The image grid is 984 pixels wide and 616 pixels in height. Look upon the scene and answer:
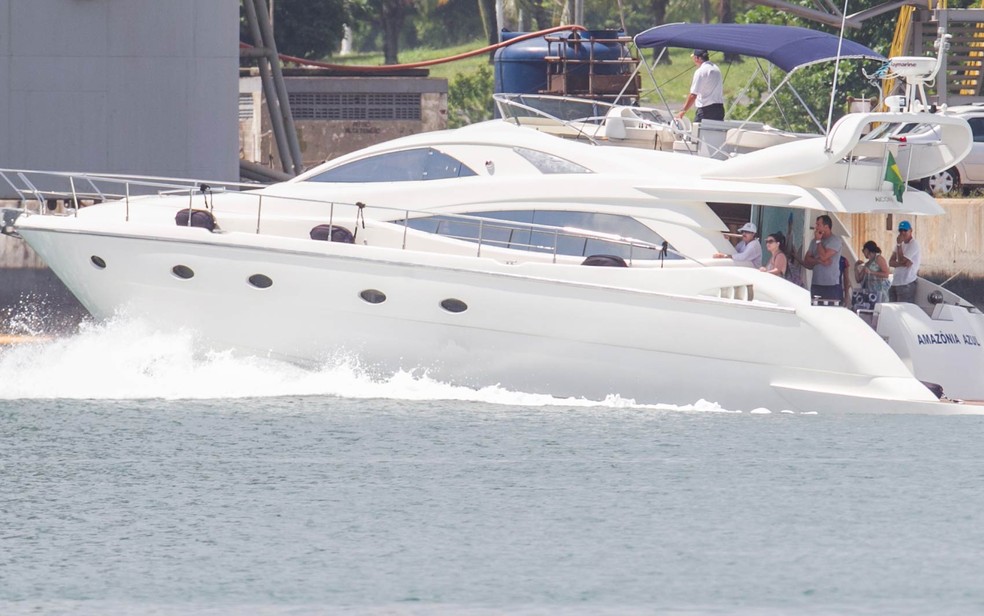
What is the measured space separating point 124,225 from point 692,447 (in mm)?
5421

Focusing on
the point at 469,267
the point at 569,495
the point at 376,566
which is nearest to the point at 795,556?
the point at 569,495

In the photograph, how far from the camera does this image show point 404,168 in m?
15.1

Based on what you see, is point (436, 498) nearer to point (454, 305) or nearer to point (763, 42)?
point (454, 305)

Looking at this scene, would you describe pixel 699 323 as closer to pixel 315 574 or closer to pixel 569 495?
pixel 569 495

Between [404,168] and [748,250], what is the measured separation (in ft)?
10.7

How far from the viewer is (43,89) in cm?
1997

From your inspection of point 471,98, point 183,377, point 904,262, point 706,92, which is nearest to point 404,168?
point 183,377

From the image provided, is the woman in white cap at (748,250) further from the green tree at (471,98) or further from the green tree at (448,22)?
the green tree at (448,22)

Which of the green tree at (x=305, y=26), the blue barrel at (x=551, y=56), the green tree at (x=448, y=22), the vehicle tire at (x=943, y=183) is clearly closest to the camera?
the vehicle tire at (x=943, y=183)

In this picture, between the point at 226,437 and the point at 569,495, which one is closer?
the point at 569,495

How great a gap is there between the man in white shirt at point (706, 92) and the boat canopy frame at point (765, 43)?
0.28 m

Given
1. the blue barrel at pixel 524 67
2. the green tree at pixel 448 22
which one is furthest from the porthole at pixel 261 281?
the green tree at pixel 448 22

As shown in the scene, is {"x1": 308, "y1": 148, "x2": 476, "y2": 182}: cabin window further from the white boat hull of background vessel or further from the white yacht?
the white boat hull of background vessel

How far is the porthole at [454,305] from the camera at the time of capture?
14.1 meters
